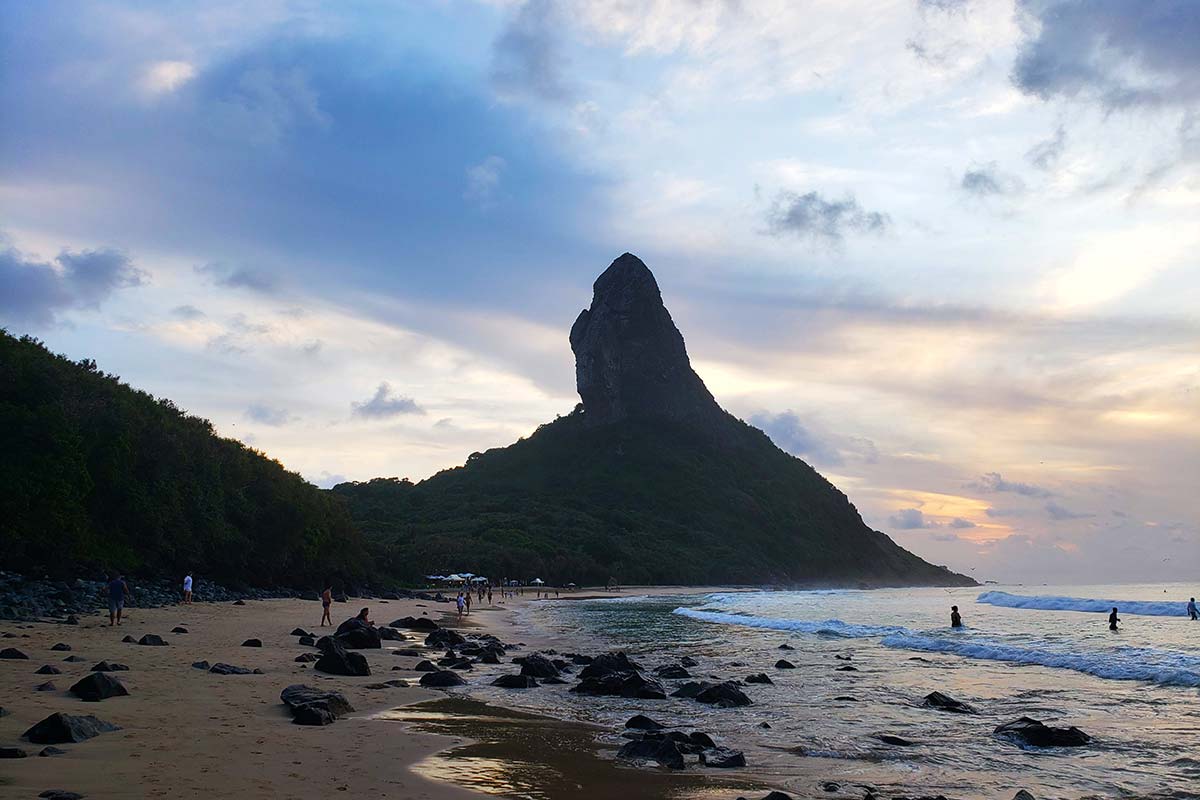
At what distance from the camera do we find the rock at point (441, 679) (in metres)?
18.0

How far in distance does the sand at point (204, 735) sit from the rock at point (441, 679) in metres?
0.68

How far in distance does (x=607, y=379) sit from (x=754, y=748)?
163558 mm

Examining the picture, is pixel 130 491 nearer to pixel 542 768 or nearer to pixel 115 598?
pixel 115 598

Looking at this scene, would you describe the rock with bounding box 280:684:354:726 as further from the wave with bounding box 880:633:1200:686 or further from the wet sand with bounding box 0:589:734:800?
the wave with bounding box 880:633:1200:686

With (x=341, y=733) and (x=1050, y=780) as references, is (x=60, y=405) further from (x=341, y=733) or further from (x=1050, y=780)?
(x=1050, y=780)

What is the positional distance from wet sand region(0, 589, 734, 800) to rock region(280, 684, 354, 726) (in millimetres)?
162

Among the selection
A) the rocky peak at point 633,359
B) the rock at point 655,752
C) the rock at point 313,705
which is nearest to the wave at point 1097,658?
the rock at point 655,752

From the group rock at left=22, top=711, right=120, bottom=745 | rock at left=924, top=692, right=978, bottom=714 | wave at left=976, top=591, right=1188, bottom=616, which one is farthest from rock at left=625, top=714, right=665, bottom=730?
wave at left=976, top=591, right=1188, bottom=616

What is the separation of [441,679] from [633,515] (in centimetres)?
12181

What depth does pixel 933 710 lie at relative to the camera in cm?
1688

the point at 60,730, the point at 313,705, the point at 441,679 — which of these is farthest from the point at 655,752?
the point at 441,679

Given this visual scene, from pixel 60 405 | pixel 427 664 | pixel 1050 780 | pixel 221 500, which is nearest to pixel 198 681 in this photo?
pixel 427 664

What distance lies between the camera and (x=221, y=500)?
155ft

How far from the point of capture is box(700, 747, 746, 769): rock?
11375 millimetres
